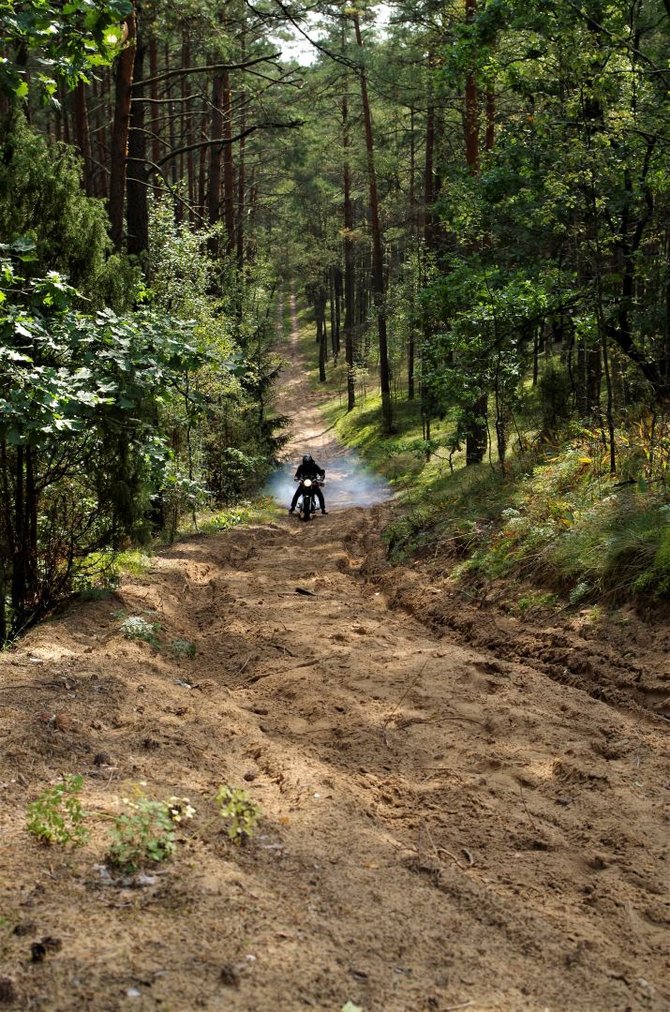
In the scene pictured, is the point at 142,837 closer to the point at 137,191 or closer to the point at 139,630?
the point at 139,630

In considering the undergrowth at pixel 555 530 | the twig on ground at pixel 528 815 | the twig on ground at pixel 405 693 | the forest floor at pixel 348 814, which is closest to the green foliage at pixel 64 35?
the forest floor at pixel 348 814

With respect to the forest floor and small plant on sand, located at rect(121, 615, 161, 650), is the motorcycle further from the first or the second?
small plant on sand, located at rect(121, 615, 161, 650)

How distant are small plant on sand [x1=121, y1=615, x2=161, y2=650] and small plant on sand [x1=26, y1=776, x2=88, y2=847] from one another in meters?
3.11

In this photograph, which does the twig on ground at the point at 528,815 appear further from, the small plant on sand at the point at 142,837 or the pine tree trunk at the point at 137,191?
the pine tree trunk at the point at 137,191

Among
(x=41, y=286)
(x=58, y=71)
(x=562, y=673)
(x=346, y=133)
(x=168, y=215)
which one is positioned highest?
(x=346, y=133)

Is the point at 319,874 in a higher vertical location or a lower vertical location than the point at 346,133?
lower

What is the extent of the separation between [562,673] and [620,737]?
1.31m

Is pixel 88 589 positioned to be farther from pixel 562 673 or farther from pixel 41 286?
pixel 562 673

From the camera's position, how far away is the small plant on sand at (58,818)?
11.2 feet

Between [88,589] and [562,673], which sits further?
[88,589]

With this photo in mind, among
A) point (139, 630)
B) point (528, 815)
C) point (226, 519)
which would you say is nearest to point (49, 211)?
point (139, 630)

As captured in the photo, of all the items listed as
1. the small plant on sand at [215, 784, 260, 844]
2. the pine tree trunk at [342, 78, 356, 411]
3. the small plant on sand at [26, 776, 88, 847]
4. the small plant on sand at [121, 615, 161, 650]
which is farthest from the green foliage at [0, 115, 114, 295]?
the pine tree trunk at [342, 78, 356, 411]

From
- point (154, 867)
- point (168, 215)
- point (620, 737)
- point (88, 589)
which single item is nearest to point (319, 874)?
point (154, 867)

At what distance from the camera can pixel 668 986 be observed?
10.3ft
